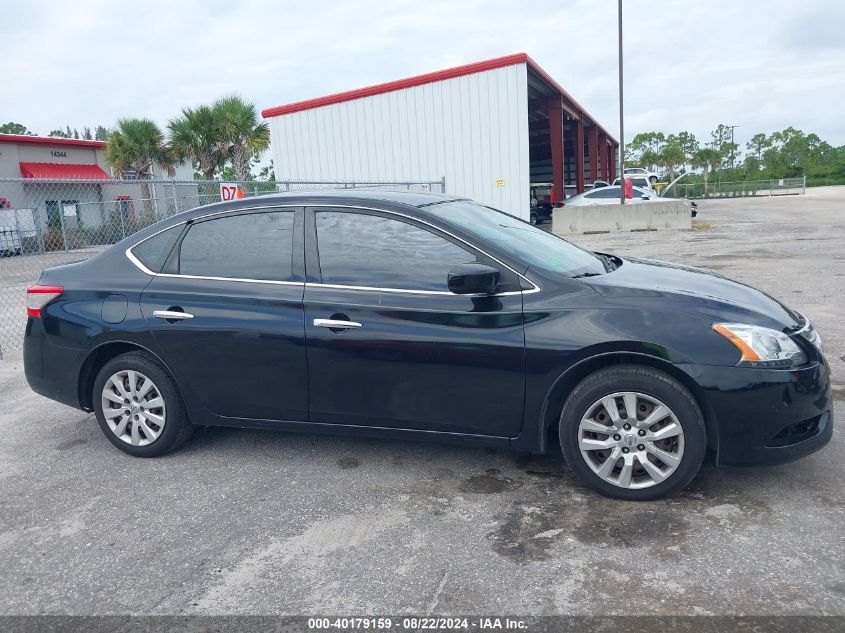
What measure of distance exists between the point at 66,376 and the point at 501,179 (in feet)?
63.1

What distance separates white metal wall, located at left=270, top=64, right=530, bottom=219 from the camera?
2202 cm

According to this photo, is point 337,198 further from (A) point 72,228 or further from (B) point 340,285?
(A) point 72,228

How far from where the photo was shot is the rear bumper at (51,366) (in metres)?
4.49

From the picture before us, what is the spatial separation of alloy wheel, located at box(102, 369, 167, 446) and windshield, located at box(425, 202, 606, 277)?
206 cm

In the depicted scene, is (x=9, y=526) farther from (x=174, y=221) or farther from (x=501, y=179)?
(x=501, y=179)

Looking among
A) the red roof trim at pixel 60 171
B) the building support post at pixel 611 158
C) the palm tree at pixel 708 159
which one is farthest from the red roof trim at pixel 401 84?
the palm tree at pixel 708 159

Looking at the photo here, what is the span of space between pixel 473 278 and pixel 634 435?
110cm

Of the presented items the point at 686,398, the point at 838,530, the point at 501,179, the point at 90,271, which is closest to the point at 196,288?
the point at 90,271

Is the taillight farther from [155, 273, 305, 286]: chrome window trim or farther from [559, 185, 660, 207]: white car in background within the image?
[559, 185, 660, 207]: white car in background

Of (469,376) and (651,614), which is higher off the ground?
(469,376)

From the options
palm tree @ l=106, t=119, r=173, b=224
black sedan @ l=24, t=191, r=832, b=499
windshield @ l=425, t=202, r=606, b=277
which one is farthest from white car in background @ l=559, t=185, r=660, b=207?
black sedan @ l=24, t=191, r=832, b=499

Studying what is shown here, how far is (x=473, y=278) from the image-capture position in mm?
3490

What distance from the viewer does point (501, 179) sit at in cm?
2250

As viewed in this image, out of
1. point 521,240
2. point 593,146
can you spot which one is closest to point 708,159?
point 593,146
